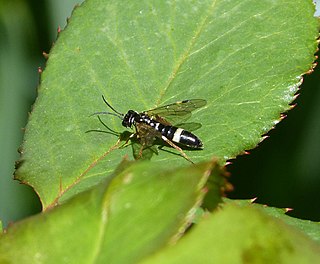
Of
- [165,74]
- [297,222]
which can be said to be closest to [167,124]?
[165,74]

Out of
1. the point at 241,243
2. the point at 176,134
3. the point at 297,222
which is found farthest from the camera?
the point at 176,134

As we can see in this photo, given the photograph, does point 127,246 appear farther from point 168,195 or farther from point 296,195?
point 296,195

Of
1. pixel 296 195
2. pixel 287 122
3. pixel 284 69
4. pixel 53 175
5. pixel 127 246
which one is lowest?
pixel 296 195

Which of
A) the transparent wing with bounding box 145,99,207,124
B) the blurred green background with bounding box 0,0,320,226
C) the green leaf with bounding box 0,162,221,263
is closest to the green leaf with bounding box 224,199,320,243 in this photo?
the transparent wing with bounding box 145,99,207,124

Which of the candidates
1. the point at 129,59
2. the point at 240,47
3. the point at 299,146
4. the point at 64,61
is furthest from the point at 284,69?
the point at 299,146

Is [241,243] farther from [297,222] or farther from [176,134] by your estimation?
[176,134]

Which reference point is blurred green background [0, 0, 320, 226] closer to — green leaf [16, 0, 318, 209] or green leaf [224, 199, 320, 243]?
green leaf [16, 0, 318, 209]

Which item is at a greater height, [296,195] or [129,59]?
[129,59]
